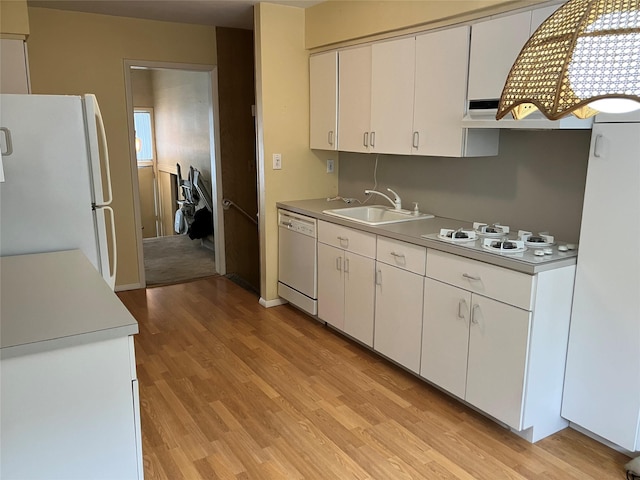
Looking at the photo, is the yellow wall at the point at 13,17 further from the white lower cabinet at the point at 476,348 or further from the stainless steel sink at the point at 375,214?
the white lower cabinet at the point at 476,348

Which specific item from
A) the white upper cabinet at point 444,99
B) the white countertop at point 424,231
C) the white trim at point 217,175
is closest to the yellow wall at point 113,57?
the white trim at point 217,175

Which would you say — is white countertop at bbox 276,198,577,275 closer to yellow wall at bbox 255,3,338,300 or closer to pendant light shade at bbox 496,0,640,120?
yellow wall at bbox 255,3,338,300

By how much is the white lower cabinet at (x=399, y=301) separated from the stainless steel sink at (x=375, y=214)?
1.73 ft

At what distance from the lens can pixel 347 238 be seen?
3.51m

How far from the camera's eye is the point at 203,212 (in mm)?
6785

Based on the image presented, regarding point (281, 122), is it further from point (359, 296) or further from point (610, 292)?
point (610, 292)

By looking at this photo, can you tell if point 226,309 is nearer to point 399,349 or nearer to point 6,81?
point 399,349

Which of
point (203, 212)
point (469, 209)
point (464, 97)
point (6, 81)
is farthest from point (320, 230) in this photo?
point (203, 212)

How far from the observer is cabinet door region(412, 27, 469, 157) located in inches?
116

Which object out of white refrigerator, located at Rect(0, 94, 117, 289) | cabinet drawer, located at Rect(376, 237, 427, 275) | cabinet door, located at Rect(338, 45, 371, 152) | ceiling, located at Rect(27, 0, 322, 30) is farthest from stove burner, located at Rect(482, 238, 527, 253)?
ceiling, located at Rect(27, 0, 322, 30)

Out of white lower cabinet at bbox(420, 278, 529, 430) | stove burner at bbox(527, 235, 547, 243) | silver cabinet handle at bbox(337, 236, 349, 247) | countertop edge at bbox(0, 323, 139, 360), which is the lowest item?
white lower cabinet at bbox(420, 278, 529, 430)

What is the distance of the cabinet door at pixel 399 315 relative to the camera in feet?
9.80

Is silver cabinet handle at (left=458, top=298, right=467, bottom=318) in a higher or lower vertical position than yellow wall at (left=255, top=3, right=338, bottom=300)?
lower

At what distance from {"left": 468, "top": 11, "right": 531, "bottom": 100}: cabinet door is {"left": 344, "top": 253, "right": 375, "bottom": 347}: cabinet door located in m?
1.23
